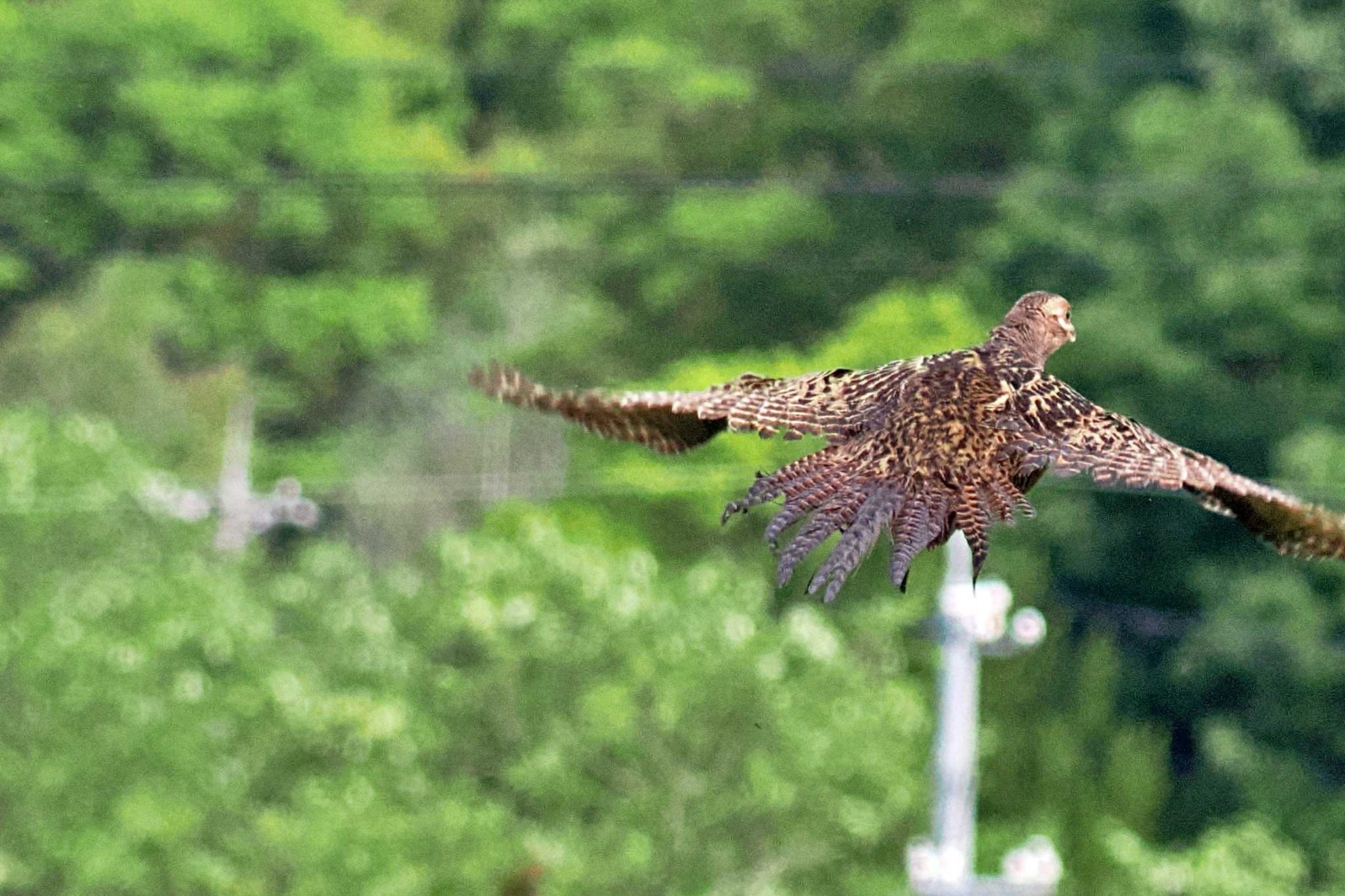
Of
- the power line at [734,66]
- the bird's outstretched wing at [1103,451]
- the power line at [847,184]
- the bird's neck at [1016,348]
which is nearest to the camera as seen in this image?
the bird's outstretched wing at [1103,451]

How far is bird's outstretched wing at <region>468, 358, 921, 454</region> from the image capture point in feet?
22.1

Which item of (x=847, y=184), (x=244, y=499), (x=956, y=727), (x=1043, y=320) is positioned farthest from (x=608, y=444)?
(x=1043, y=320)

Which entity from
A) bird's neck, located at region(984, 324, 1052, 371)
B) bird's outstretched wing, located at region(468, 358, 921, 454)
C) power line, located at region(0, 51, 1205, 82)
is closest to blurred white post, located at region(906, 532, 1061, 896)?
bird's outstretched wing, located at region(468, 358, 921, 454)

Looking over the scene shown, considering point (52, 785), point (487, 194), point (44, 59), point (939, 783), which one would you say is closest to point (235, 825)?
point (52, 785)

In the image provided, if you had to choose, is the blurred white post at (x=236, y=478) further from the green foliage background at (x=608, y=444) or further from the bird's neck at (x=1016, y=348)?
the bird's neck at (x=1016, y=348)

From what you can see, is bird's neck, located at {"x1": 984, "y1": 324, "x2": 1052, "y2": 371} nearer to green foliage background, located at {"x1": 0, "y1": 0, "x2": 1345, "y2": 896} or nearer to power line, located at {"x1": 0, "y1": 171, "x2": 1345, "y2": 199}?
green foliage background, located at {"x1": 0, "y1": 0, "x2": 1345, "y2": 896}

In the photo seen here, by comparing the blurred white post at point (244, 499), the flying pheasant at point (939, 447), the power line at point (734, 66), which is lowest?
the flying pheasant at point (939, 447)

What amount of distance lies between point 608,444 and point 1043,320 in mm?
46568

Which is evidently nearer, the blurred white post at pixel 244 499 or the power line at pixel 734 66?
the blurred white post at pixel 244 499

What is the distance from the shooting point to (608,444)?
5369 cm

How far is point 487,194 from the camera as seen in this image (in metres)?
58.6

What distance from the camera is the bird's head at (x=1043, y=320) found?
712 cm

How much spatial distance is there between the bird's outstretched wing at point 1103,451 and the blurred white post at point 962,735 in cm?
1801

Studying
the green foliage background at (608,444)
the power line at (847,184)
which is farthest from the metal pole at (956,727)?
the power line at (847,184)
